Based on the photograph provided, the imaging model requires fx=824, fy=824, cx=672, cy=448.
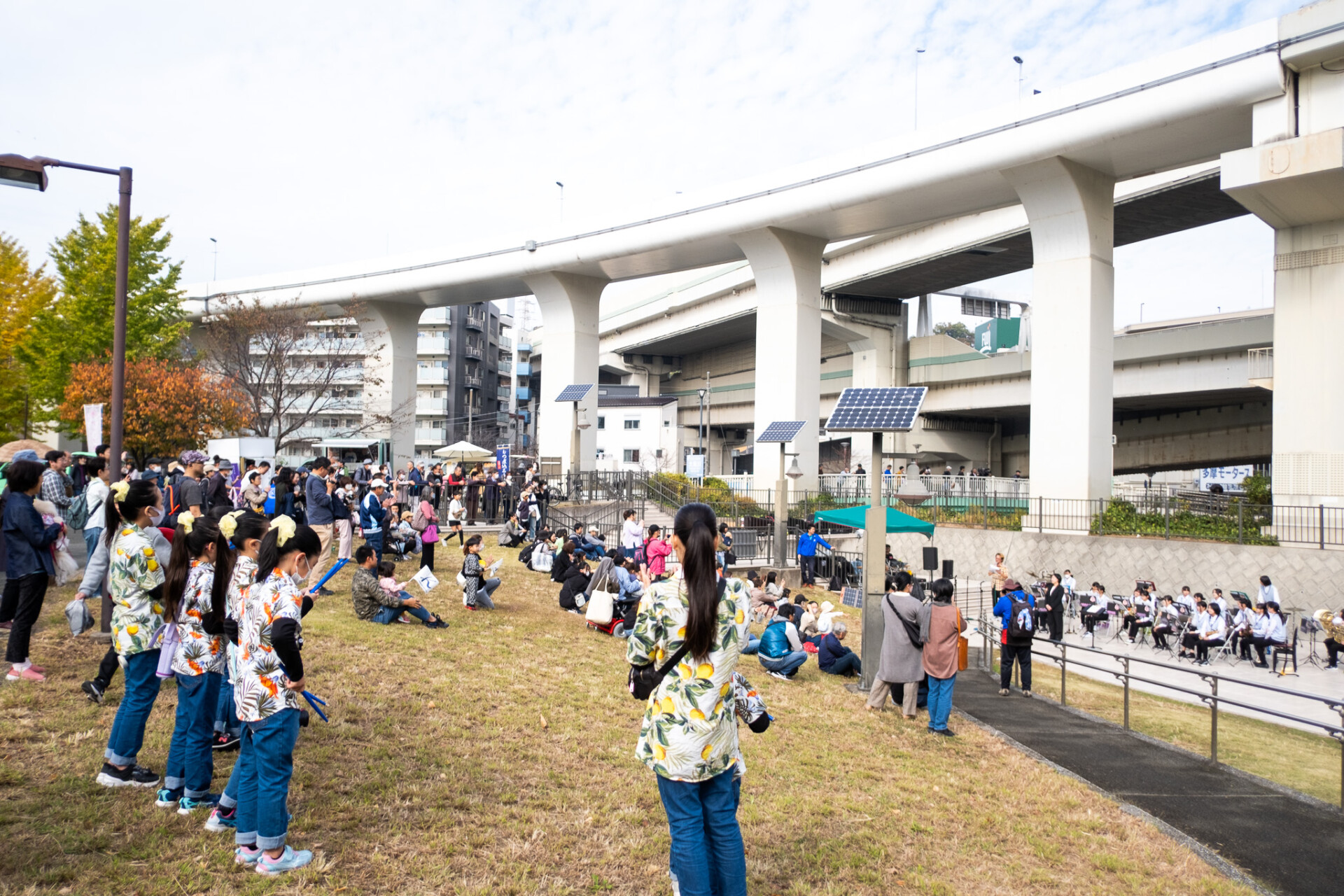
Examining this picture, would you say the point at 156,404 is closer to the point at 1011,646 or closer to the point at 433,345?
the point at 1011,646

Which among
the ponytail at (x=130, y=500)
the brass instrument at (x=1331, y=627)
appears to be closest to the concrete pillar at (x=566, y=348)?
the brass instrument at (x=1331, y=627)

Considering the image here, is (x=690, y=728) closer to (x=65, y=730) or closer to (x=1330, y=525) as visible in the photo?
(x=65, y=730)

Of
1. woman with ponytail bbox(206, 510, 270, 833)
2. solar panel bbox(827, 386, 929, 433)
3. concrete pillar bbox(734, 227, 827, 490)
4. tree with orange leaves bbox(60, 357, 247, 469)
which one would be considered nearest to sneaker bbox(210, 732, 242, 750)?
woman with ponytail bbox(206, 510, 270, 833)

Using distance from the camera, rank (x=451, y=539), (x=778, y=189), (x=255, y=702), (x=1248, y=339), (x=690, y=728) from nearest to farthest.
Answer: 1. (x=690, y=728)
2. (x=255, y=702)
3. (x=451, y=539)
4. (x=778, y=189)
5. (x=1248, y=339)

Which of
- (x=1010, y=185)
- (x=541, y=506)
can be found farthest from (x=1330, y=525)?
(x=541, y=506)

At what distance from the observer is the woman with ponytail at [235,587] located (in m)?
4.26

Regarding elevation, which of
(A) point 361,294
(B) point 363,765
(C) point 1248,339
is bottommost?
(B) point 363,765

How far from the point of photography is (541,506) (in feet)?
73.6

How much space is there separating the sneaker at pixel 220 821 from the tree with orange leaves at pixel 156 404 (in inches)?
1063

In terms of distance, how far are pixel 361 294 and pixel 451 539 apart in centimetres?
2033

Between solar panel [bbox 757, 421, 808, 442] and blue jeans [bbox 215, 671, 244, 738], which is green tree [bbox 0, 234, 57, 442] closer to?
solar panel [bbox 757, 421, 808, 442]

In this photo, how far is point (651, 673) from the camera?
3639 mm

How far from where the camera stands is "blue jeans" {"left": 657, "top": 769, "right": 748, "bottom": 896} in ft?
11.8

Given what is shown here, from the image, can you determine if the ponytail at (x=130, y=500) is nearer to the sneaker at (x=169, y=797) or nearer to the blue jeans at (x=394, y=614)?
the sneaker at (x=169, y=797)
